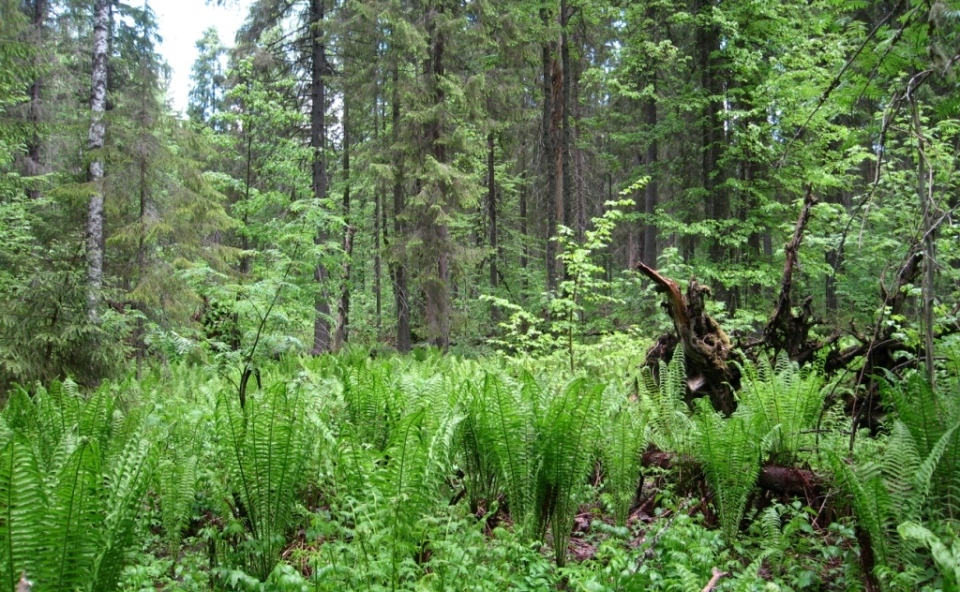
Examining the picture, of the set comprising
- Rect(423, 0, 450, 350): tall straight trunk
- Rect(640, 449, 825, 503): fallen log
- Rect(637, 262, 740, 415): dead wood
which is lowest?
Rect(640, 449, 825, 503): fallen log

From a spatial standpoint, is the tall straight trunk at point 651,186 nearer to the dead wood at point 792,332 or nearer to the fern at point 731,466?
the dead wood at point 792,332

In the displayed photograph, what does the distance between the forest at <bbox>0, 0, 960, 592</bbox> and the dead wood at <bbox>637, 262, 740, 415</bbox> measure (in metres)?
0.03

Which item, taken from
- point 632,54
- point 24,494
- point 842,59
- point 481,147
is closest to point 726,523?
point 24,494

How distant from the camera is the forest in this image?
7.77 ft

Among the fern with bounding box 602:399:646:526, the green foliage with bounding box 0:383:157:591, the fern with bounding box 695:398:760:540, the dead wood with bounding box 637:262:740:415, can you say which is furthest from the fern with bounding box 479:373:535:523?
the dead wood with bounding box 637:262:740:415

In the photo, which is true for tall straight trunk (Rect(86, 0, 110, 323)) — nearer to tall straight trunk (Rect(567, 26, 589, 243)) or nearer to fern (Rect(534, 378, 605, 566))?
fern (Rect(534, 378, 605, 566))

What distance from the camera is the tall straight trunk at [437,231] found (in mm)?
12023

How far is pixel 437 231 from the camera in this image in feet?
40.3

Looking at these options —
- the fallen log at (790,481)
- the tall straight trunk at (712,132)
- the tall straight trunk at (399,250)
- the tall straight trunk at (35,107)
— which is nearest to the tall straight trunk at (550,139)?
the tall straight trunk at (712,132)

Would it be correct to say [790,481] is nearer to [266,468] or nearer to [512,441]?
[512,441]

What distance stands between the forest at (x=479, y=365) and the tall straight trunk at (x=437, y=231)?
7cm

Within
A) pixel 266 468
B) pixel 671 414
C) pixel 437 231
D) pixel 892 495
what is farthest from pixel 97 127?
pixel 892 495

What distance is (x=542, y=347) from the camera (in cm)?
865

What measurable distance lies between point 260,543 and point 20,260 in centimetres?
670
